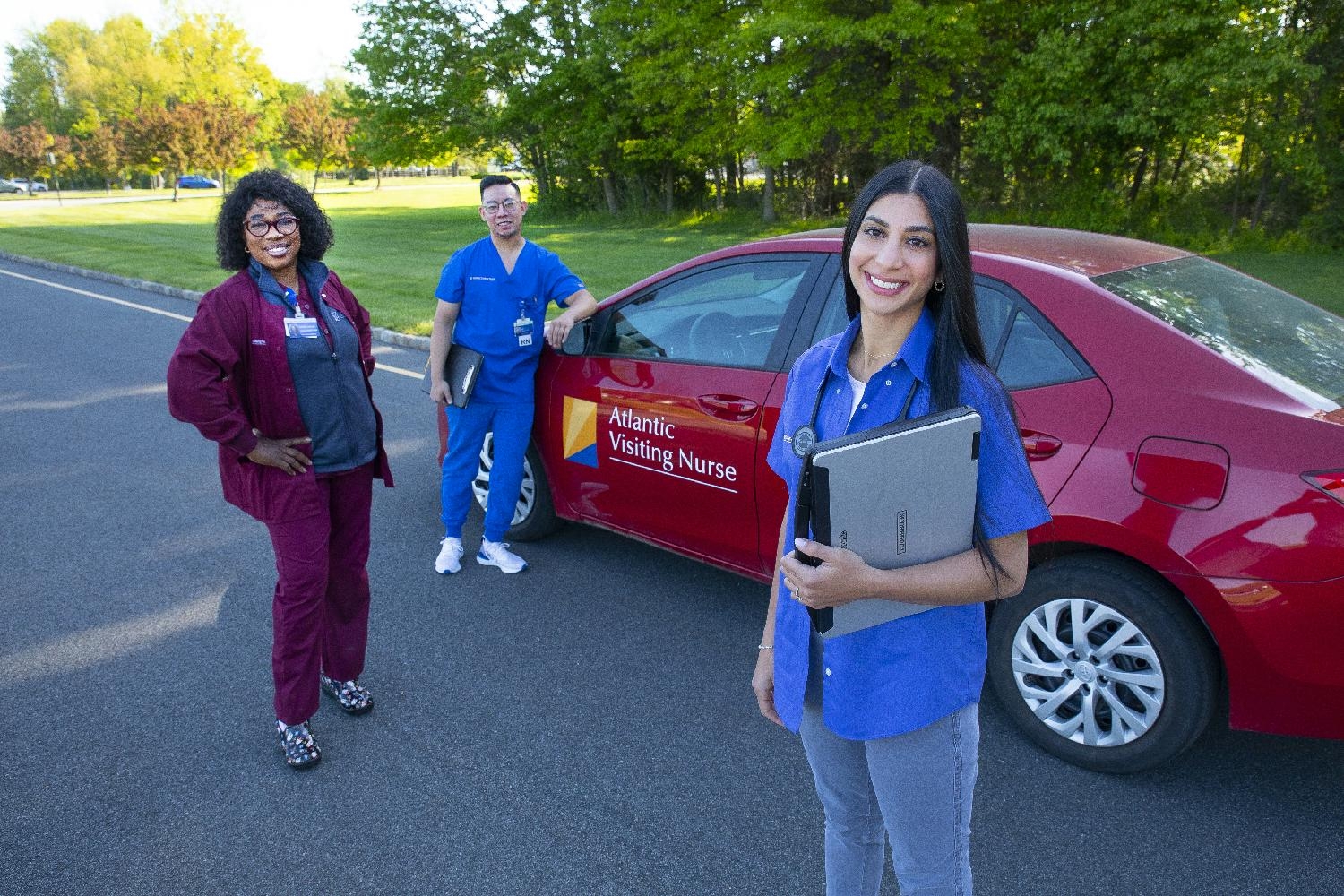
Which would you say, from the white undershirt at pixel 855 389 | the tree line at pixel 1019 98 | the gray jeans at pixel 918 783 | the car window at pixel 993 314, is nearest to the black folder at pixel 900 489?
the white undershirt at pixel 855 389

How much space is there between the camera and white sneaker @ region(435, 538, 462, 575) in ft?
15.6

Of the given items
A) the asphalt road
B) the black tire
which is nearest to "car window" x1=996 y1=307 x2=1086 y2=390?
the black tire

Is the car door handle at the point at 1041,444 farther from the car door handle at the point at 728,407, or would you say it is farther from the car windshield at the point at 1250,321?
the car door handle at the point at 728,407

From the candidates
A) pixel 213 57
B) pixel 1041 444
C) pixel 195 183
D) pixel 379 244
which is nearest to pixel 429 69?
pixel 379 244

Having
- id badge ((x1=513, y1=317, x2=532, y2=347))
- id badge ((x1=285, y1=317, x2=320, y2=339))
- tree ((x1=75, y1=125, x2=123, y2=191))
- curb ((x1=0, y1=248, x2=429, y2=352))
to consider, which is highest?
tree ((x1=75, y1=125, x2=123, y2=191))

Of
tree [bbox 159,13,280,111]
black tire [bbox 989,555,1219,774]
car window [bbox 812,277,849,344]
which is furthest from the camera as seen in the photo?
tree [bbox 159,13,280,111]

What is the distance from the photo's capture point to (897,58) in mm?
19438

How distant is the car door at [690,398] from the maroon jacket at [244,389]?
1.35 m

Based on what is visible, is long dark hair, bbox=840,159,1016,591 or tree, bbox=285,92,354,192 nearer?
long dark hair, bbox=840,159,1016,591

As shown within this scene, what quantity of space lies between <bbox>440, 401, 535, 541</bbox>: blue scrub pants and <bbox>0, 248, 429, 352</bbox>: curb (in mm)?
5848

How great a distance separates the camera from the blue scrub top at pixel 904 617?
1550 mm

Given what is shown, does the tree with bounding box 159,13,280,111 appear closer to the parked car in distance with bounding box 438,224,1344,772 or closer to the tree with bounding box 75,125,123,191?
the tree with bounding box 75,125,123,191

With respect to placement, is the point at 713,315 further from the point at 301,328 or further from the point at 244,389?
the point at 244,389

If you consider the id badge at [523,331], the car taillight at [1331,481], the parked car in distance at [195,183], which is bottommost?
the car taillight at [1331,481]
